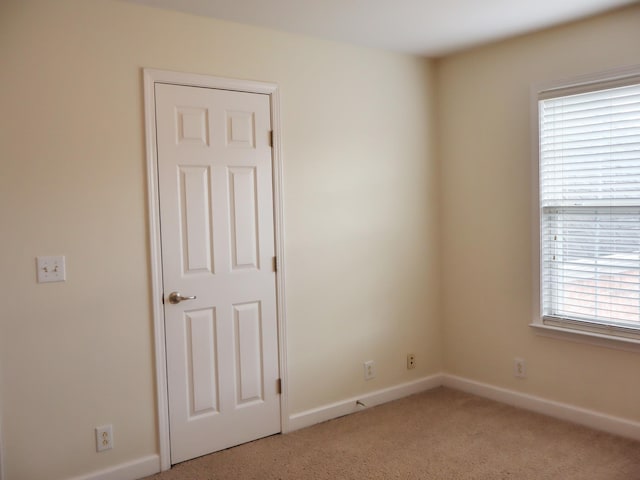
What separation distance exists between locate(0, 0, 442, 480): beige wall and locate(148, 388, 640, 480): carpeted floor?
0.95 feet

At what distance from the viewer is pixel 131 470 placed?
2.76m

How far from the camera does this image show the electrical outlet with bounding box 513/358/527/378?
357 cm

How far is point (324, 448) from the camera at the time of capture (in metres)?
3.08

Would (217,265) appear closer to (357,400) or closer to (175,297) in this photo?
(175,297)

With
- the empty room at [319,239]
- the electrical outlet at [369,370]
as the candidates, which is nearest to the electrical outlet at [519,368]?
the empty room at [319,239]

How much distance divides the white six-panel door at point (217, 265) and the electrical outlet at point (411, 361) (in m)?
1.12

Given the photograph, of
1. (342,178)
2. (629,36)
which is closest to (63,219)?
(342,178)

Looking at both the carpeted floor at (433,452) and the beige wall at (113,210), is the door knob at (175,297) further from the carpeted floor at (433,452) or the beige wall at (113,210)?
Answer: the carpeted floor at (433,452)

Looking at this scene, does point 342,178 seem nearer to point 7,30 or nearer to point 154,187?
point 154,187

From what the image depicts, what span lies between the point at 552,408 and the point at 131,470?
8.34ft

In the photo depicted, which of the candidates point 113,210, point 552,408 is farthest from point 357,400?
point 113,210

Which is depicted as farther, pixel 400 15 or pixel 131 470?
pixel 400 15

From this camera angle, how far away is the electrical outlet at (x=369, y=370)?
3.68 m

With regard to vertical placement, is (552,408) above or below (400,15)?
below
